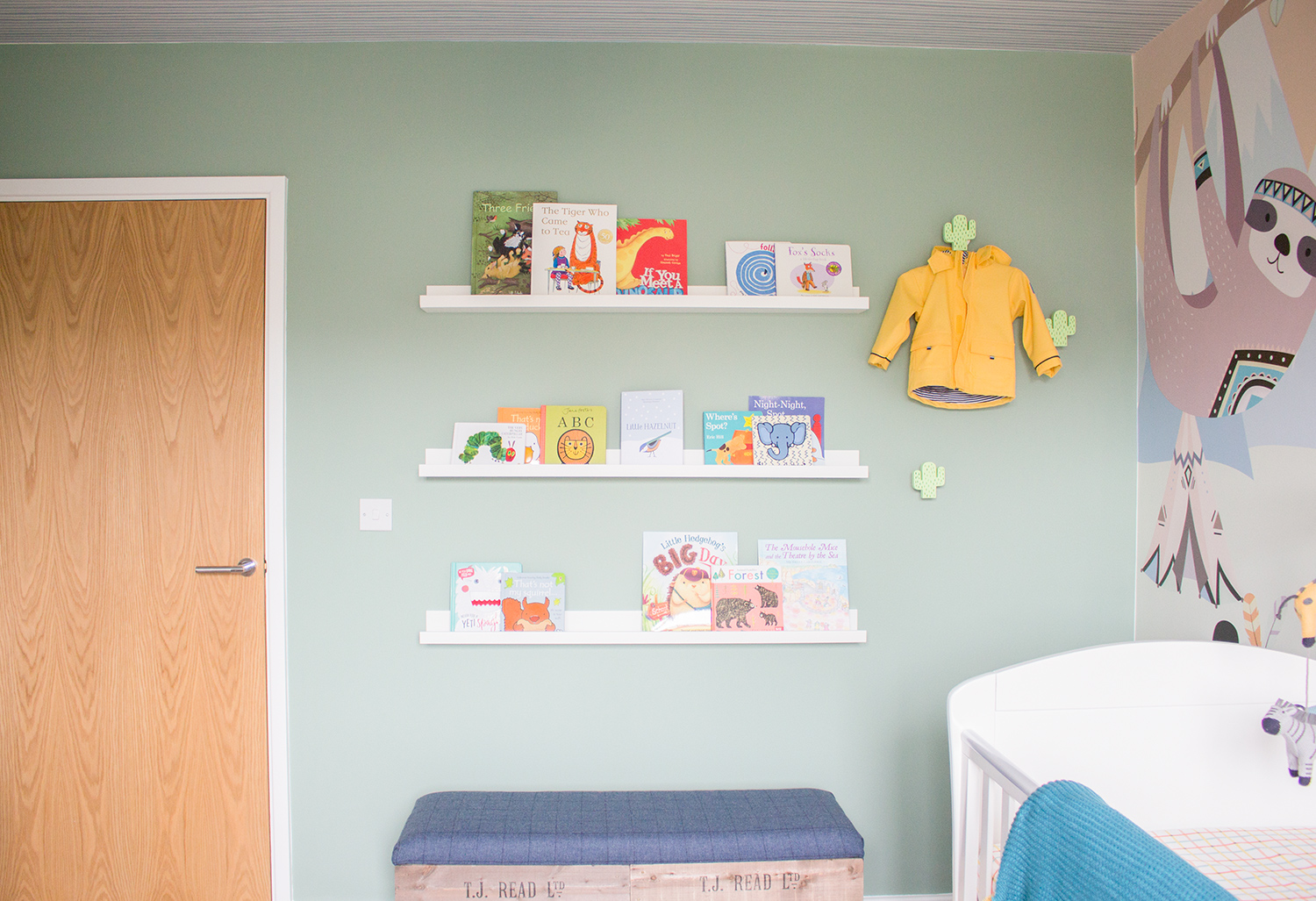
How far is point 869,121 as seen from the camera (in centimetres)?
199

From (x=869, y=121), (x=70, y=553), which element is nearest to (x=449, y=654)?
(x=70, y=553)

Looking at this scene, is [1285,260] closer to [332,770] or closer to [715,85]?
[715,85]

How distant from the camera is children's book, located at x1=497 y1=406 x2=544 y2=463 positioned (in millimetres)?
1930

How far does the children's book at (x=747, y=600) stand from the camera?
1.92 metres

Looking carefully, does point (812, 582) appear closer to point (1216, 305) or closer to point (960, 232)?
point (960, 232)

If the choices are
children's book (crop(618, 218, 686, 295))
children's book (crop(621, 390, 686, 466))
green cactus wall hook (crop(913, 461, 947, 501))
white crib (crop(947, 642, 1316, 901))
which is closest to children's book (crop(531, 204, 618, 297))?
children's book (crop(618, 218, 686, 295))

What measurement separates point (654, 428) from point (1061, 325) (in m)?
1.17

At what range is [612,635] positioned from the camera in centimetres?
193

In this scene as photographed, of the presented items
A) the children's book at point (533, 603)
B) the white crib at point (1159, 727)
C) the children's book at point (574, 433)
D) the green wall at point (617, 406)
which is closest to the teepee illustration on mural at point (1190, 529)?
the green wall at point (617, 406)

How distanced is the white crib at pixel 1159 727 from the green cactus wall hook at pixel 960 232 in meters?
1.09

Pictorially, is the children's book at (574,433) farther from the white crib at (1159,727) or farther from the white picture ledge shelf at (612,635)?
the white crib at (1159,727)

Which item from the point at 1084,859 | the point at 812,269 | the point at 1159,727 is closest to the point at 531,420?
the point at 812,269

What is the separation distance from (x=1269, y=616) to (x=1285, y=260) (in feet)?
2.59

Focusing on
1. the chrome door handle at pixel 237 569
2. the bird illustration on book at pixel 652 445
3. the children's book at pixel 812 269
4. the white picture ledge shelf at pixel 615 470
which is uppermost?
the children's book at pixel 812 269
